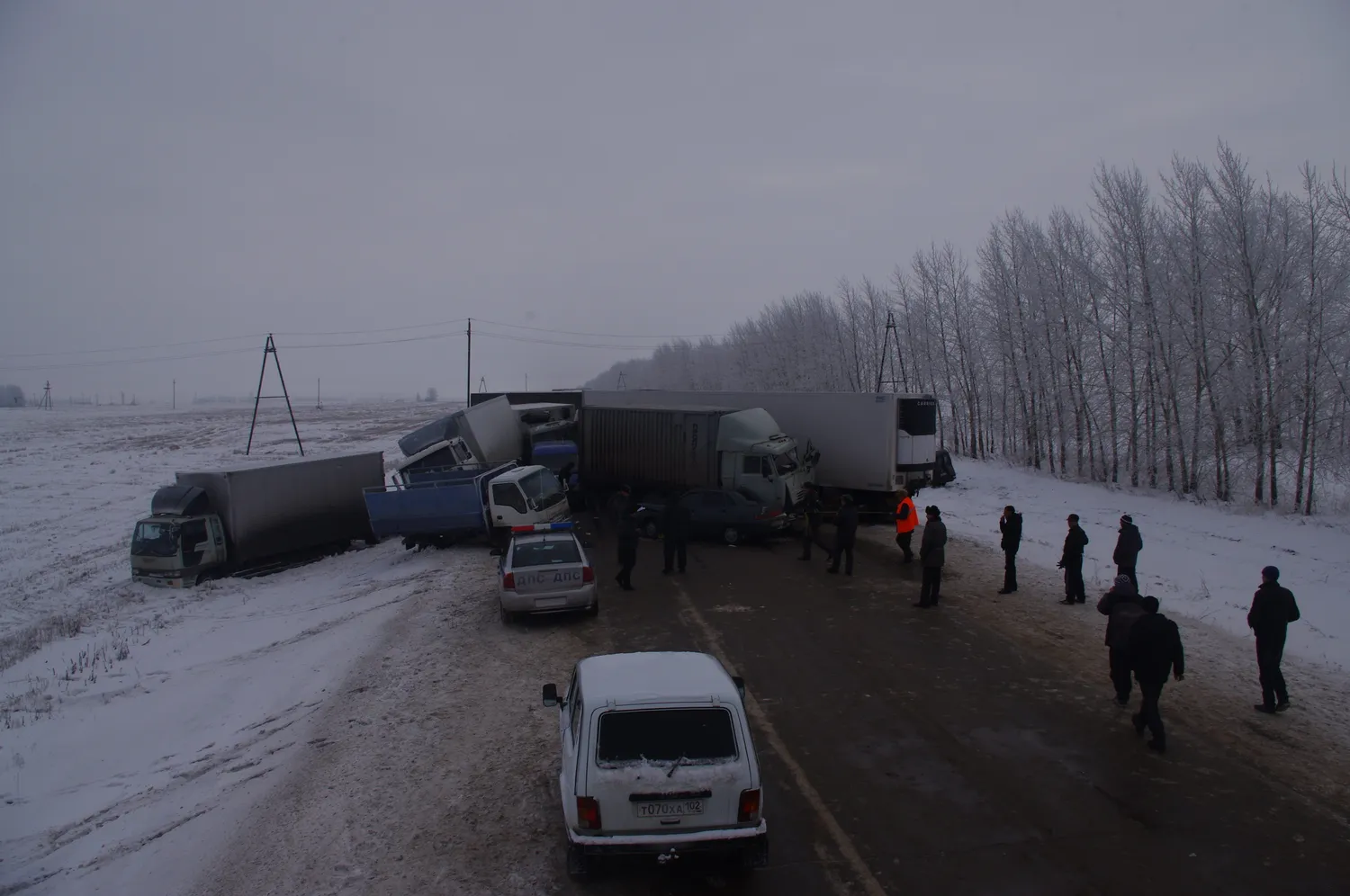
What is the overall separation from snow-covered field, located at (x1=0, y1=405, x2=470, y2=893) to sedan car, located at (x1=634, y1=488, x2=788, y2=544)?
6.60 metres

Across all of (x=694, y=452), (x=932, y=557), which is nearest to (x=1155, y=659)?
(x=932, y=557)

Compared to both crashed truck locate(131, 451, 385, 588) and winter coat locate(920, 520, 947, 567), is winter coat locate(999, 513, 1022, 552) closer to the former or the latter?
winter coat locate(920, 520, 947, 567)

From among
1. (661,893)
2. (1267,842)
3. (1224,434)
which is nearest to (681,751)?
(661,893)

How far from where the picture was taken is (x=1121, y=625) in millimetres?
9672

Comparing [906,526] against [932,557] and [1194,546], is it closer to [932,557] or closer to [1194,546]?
[932,557]

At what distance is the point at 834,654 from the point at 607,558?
9035 mm

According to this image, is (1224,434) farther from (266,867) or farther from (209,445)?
(209,445)

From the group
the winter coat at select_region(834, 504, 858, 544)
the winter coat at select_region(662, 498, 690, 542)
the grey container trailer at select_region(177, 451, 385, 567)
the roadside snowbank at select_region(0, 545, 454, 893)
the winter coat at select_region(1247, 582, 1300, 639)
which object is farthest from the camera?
the grey container trailer at select_region(177, 451, 385, 567)

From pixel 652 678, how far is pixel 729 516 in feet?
48.9

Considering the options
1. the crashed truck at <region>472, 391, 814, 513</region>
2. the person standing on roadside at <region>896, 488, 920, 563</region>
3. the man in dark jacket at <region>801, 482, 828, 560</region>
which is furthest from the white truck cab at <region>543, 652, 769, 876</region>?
the crashed truck at <region>472, 391, 814, 513</region>

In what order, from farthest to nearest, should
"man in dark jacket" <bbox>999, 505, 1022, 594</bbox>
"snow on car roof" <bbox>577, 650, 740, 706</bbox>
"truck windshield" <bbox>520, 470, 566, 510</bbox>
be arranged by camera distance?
"truck windshield" <bbox>520, 470, 566, 510</bbox>, "man in dark jacket" <bbox>999, 505, 1022, 594</bbox>, "snow on car roof" <bbox>577, 650, 740, 706</bbox>

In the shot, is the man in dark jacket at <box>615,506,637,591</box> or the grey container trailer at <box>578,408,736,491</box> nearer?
the man in dark jacket at <box>615,506,637,591</box>

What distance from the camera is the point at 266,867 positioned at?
7047 millimetres

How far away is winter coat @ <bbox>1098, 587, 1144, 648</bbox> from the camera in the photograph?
31.6 ft
